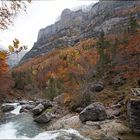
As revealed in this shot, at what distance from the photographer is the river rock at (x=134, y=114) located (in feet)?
93.8

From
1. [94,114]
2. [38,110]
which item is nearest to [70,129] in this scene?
[94,114]

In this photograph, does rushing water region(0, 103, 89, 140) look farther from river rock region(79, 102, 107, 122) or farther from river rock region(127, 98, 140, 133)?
river rock region(127, 98, 140, 133)

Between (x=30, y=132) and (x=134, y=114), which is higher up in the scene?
(x=134, y=114)

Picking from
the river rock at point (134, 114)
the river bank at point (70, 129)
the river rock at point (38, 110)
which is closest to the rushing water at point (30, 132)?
the river bank at point (70, 129)

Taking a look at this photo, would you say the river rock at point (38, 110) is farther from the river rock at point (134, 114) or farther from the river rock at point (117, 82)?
the river rock at point (134, 114)

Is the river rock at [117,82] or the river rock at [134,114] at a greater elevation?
the river rock at [117,82]

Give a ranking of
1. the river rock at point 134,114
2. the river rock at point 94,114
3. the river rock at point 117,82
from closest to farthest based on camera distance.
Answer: the river rock at point 134,114, the river rock at point 94,114, the river rock at point 117,82

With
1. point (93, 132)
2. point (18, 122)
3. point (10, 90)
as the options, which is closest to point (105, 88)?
point (18, 122)

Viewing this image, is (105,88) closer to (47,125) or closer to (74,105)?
(74,105)

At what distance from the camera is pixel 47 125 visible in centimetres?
3528

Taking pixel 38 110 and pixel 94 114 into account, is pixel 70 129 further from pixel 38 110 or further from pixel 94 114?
pixel 38 110

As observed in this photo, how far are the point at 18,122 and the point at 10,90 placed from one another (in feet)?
158

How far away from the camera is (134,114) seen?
29.2 m

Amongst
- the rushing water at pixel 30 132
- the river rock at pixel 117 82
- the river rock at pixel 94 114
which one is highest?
the river rock at pixel 117 82
